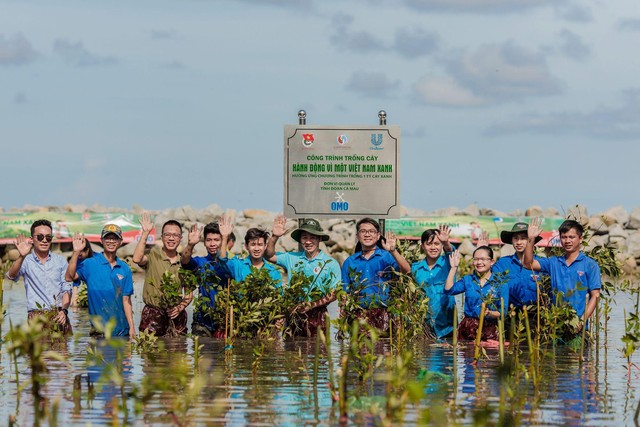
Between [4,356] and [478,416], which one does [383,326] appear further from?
[478,416]

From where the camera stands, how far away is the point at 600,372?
39.4 ft

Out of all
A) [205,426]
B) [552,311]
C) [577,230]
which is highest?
[577,230]

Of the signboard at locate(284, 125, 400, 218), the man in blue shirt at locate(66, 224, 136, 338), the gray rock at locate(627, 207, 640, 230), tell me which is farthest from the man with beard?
the gray rock at locate(627, 207, 640, 230)

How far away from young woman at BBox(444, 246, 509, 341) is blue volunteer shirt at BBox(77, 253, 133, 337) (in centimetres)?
377

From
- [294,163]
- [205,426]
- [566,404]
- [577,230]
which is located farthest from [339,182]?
[205,426]

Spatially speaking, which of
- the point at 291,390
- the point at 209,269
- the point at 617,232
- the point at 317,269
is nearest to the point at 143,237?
the point at 209,269

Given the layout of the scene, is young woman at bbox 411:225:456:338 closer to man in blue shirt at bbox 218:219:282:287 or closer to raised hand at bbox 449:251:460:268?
raised hand at bbox 449:251:460:268

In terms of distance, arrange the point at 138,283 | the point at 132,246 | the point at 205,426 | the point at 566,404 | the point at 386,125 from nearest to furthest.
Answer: the point at 205,426
the point at 566,404
the point at 386,125
the point at 138,283
the point at 132,246

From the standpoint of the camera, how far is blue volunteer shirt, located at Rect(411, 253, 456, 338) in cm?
1420

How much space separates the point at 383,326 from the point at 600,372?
2981 millimetres

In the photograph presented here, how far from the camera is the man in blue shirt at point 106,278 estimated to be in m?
13.5

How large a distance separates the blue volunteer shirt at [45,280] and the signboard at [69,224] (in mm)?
20048

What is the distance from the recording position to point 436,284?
14227 millimetres

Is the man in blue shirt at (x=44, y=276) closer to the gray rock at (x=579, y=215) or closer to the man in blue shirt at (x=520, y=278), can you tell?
the man in blue shirt at (x=520, y=278)
